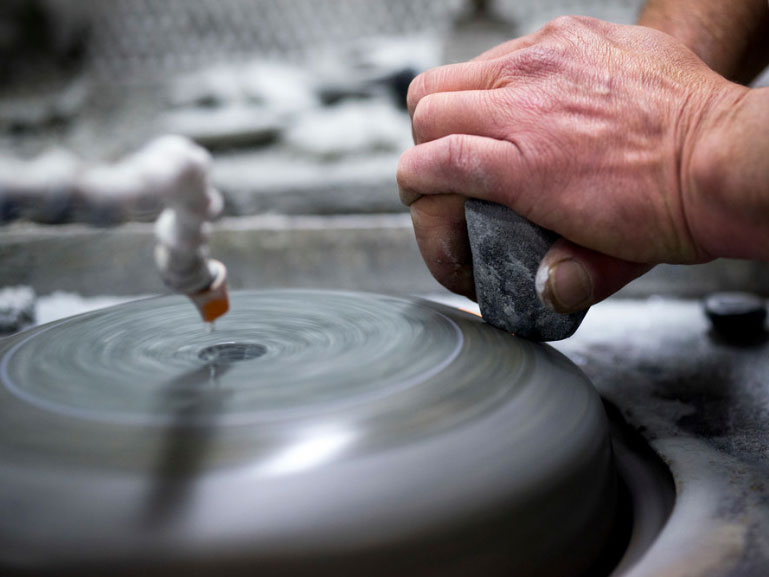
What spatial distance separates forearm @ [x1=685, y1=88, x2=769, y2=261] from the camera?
0.60 m

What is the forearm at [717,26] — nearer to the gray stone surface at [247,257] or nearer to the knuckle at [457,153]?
the knuckle at [457,153]

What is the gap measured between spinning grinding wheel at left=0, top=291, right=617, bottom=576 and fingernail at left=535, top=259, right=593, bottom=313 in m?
0.08

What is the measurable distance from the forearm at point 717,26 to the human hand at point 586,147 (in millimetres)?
301

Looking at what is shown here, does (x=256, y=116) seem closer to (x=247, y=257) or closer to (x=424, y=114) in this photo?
(x=247, y=257)

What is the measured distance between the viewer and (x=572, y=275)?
707 millimetres

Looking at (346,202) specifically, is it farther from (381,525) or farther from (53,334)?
(381,525)

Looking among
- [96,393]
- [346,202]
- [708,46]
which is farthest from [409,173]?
[346,202]

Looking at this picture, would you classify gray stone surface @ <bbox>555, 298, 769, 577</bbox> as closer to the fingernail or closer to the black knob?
the black knob

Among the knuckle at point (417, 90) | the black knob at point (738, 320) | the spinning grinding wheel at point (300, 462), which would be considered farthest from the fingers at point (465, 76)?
the black knob at point (738, 320)

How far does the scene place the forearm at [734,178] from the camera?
604mm

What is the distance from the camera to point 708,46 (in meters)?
1.01

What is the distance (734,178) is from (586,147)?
146 millimetres

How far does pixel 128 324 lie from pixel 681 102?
691mm

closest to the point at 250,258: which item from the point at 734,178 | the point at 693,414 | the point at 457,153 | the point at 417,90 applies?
the point at 417,90
